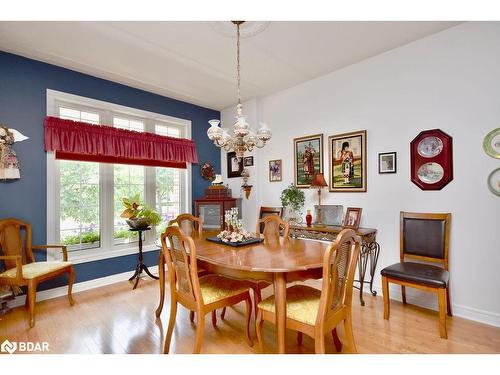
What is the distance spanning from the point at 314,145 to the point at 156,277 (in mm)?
2951

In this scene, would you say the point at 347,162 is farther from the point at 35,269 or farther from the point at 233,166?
the point at 35,269

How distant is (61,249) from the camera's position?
3213 mm

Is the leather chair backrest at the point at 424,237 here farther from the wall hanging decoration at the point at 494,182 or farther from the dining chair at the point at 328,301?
the dining chair at the point at 328,301

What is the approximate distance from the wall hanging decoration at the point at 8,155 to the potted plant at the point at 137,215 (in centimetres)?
117

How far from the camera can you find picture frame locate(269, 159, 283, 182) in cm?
414

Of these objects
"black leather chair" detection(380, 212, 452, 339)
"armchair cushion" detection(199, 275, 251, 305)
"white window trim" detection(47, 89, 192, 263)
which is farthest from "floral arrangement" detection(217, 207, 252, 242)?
"white window trim" detection(47, 89, 192, 263)

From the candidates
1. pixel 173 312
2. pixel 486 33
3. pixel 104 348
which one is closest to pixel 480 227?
pixel 486 33

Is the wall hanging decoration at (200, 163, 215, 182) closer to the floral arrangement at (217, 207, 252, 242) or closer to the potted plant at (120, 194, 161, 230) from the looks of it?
the potted plant at (120, 194, 161, 230)

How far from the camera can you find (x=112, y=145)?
357 centimetres

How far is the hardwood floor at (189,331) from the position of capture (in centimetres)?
205

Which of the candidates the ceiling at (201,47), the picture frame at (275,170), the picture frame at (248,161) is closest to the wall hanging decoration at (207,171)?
the picture frame at (248,161)

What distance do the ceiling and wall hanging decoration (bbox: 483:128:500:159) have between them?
1149 millimetres

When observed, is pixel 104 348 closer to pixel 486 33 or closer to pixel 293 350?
pixel 293 350

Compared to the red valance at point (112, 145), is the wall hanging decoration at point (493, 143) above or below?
below
